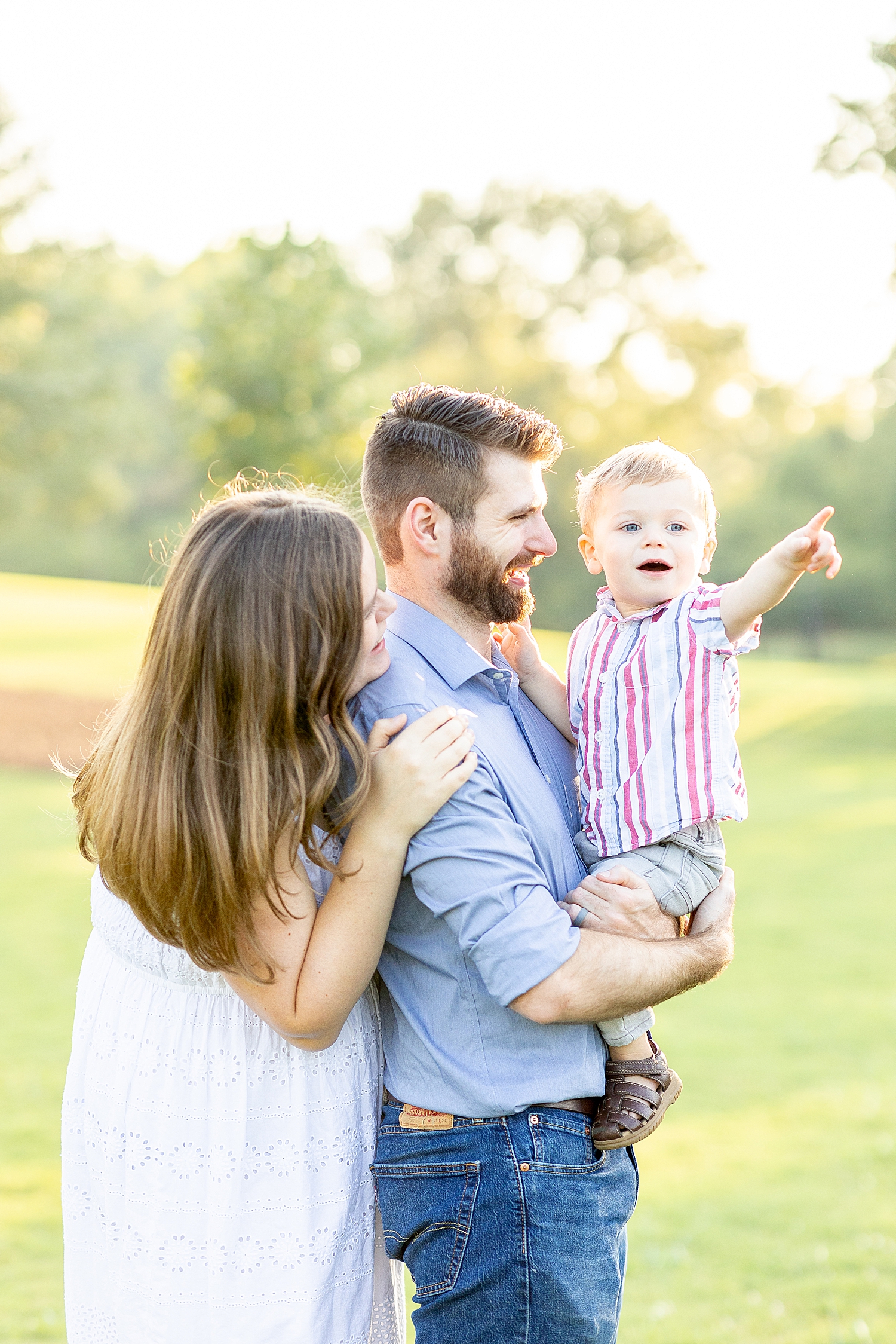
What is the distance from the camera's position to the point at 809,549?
2316 millimetres

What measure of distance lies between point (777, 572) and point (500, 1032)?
0.99m

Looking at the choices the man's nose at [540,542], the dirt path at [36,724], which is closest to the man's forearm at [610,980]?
the man's nose at [540,542]

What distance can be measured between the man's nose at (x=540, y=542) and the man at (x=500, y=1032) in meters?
0.11

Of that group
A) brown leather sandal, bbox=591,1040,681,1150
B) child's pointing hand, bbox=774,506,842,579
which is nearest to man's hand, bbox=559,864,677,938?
brown leather sandal, bbox=591,1040,681,1150

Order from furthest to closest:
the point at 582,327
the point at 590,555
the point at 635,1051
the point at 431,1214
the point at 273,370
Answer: the point at 582,327
the point at 273,370
the point at 590,555
the point at 635,1051
the point at 431,1214

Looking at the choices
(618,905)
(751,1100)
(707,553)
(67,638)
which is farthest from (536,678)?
(67,638)

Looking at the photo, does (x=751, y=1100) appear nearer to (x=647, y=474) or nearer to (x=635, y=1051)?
(x=635, y=1051)

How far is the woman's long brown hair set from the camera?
6.68 feet

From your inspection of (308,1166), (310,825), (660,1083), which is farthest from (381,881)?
(660,1083)

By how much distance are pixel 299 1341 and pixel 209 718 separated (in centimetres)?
115

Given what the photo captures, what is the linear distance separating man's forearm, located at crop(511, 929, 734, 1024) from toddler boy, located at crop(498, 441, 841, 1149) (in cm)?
13

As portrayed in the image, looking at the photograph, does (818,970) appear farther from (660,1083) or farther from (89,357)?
(89,357)

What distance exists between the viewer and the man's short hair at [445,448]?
254 cm

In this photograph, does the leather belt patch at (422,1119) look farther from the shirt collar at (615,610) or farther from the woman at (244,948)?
the shirt collar at (615,610)
